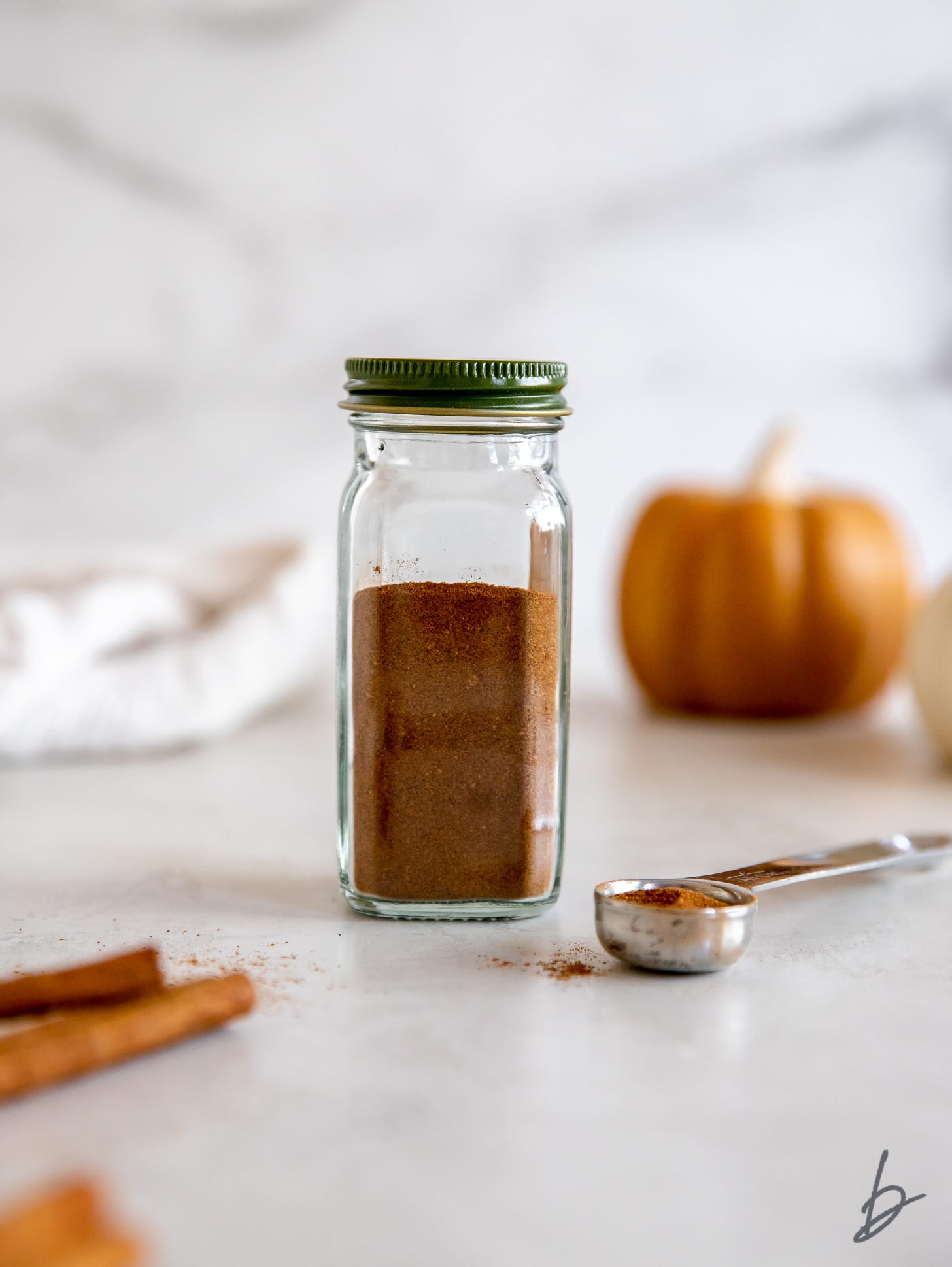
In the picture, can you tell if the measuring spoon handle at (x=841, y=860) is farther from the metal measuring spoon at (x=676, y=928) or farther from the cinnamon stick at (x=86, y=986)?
the cinnamon stick at (x=86, y=986)

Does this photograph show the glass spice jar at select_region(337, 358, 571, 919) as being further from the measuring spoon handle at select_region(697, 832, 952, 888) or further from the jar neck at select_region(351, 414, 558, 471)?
the measuring spoon handle at select_region(697, 832, 952, 888)

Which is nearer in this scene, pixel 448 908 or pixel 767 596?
pixel 448 908

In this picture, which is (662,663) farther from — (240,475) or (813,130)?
(813,130)

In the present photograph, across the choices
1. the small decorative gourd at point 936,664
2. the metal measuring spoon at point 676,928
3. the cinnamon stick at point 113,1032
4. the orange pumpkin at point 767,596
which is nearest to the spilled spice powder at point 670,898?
the metal measuring spoon at point 676,928

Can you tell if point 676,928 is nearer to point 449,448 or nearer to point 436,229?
point 449,448

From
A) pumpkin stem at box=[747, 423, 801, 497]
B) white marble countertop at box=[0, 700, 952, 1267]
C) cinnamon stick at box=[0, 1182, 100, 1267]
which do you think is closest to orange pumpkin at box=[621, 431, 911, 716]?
pumpkin stem at box=[747, 423, 801, 497]

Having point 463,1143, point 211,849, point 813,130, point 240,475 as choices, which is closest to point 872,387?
point 813,130

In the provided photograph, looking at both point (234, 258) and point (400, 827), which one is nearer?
point (400, 827)

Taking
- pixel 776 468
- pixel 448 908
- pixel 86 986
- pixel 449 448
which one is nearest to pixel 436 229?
pixel 776 468
